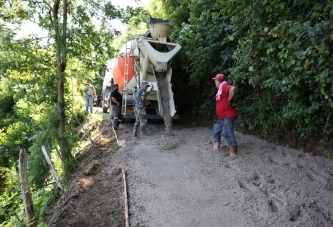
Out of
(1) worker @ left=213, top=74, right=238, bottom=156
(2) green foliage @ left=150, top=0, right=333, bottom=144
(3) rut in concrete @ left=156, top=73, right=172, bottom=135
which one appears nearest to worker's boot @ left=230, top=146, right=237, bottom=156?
(1) worker @ left=213, top=74, right=238, bottom=156

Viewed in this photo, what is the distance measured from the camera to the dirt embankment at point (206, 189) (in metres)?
3.58

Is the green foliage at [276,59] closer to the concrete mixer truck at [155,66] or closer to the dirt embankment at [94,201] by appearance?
the concrete mixer truck at [155,66]

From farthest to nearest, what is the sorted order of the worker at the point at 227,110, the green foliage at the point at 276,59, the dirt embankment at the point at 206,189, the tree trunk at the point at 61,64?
the tree trunk at the point at 61,64, the worker at the point at 227,110, the green foliage at the point at 276,59, the dirt embankment at the point at 206,189

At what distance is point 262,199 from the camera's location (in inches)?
155

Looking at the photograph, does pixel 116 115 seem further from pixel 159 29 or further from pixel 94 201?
pixel 94 201

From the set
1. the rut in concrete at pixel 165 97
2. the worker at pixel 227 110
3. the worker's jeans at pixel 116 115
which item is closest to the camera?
the worker at pixel 227 110

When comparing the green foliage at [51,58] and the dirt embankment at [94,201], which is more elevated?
the green foliage at [51,58]

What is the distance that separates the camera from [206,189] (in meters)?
4.39

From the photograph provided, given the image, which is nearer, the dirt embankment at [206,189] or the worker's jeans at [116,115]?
the dirt embankment at [206,189]

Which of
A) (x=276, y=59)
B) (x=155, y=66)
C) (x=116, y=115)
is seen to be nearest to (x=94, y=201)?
(x=276, y=59)

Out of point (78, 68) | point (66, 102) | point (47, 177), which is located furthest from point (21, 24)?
point (47, 177)

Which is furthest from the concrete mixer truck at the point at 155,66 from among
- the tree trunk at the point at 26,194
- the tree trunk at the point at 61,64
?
the tree trunk at the point at 26,194

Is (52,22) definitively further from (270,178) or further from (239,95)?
(270,178)

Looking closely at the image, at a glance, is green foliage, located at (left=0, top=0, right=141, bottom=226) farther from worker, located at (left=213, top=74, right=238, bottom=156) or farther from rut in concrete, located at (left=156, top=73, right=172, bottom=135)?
worker, located at (left=213, top=74, right=238, bottom=156)
